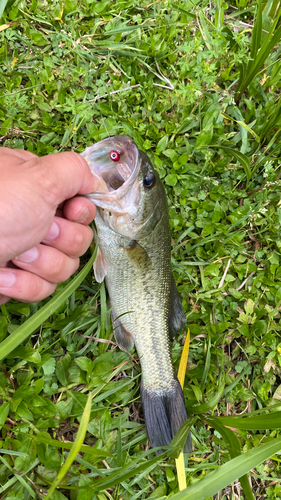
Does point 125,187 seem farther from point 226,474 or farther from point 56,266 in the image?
point 226,474

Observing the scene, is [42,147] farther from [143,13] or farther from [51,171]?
[143,13]

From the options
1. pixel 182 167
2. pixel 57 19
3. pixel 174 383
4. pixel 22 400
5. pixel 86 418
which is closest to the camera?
pixel 86 418

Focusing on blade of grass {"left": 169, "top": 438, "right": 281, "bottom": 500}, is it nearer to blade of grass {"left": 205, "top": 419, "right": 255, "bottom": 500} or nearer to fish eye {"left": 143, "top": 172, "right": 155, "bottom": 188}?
blade of grass {"left": 205, "top": 419, "right": 255, "bottom": 500}

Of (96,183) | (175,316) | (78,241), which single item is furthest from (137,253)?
(175,316)

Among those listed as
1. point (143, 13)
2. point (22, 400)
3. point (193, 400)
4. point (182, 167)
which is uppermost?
point (143, 13)

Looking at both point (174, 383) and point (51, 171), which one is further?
point (174, 383)

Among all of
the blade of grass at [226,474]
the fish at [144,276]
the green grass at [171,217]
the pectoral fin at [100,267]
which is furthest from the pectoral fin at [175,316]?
the blade of grass at [226,474]

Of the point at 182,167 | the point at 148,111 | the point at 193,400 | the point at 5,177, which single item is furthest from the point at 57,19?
the point at 193,400
